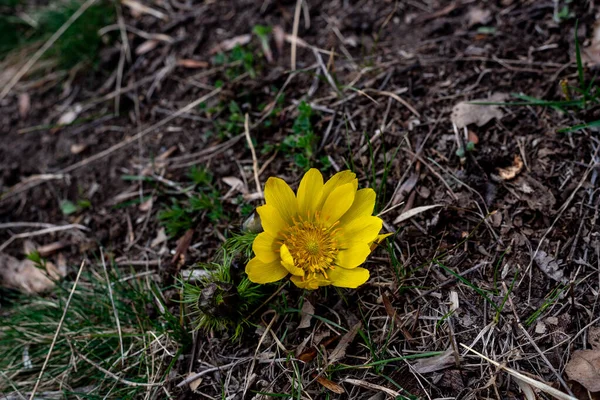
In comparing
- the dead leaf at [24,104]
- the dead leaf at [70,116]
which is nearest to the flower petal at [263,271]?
the dead leaf at [70,116]

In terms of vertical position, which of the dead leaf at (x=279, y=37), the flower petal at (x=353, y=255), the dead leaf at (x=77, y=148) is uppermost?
the dead leaf at (x=279, y=37)

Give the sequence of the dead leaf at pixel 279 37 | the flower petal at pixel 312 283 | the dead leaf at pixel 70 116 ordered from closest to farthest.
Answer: the flower petal at pixel 312 283
the dead leaf at pixel 279 37
the dead leaf at pixel 70 116

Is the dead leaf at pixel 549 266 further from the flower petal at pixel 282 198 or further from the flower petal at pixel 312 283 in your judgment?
the flower petal at pixel 282 198

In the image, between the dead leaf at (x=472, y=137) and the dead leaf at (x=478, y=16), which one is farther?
the dead leaf at (x=478, y=16)

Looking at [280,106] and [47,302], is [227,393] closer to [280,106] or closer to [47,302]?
[47,302]

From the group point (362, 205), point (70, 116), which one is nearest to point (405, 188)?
point (362, 205)

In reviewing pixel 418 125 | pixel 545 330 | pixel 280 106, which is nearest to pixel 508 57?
pixel 418 125

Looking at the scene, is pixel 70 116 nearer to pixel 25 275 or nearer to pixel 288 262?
pixel 25 275
